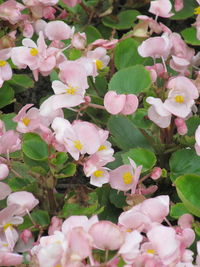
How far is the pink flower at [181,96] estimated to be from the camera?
1083mm

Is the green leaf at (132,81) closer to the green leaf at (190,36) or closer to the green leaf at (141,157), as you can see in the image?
the green leaf at (141,157)

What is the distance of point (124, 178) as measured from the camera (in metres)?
1.08

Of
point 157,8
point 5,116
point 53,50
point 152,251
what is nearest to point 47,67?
point 53,50

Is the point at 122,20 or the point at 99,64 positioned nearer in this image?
the point at 99,64

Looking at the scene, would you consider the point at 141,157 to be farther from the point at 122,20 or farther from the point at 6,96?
the point at 122,20

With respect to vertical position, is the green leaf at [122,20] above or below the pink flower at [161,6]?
below

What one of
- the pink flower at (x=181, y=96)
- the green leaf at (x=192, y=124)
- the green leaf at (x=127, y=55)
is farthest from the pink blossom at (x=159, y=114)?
the green leaf at (x=127, y=55)

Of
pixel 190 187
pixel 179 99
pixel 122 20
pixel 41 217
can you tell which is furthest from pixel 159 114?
pixel 122 20

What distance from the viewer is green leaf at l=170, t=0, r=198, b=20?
162 centimetres

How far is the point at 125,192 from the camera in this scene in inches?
44.2

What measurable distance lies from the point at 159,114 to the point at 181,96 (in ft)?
0.19

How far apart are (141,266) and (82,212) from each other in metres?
0.25

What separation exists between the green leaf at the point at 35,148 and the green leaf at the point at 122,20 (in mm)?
614

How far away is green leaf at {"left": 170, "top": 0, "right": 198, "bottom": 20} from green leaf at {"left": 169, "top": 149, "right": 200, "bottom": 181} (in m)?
0.57
